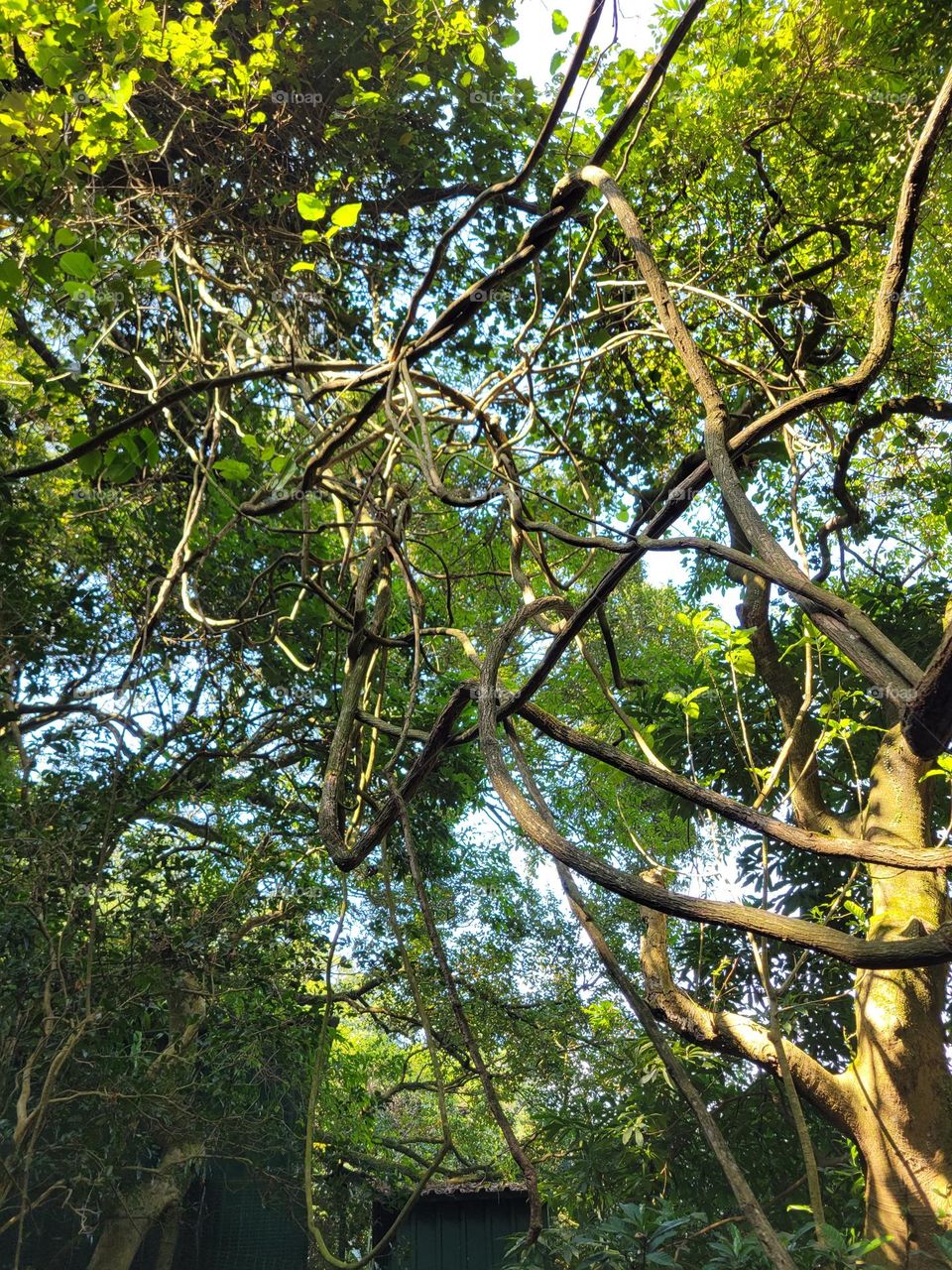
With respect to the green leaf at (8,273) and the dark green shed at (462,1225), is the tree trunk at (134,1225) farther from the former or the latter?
the green leaf at (8,273)

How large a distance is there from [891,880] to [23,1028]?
3.52 meters

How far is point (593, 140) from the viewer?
13.6ft

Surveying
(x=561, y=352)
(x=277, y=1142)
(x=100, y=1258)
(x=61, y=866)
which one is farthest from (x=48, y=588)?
(x=100, y=1258)

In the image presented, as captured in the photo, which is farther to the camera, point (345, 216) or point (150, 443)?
point (150, 443)

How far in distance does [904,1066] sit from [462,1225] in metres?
3.76

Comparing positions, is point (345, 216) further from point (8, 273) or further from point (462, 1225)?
point (462, 1225)

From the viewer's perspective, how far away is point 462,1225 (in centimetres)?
620

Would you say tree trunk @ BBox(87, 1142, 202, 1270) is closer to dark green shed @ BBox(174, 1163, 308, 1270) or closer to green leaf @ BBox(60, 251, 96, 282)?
dark green shed @ BBox(174, 1163, 308, 1270)

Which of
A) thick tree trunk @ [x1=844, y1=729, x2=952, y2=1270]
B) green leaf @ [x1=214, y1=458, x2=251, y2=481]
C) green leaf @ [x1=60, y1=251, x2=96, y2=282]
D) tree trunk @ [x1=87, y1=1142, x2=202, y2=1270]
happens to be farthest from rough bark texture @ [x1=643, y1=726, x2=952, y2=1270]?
tree trunk @ [x1=87, y1=1142, x2=202, y2=1270]

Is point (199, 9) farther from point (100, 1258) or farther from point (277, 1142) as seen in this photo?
point (100, 1258)

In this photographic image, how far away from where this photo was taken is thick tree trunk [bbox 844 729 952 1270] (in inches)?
134

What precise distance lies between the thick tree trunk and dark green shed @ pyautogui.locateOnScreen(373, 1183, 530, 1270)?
3.22 metres

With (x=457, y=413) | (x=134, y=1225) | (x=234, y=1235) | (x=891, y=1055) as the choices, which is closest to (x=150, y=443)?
(x=457, y=413)

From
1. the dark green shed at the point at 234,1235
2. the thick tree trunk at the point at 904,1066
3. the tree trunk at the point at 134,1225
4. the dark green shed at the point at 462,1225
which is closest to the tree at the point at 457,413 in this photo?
the thick tree trunk at the point at 904,1066
